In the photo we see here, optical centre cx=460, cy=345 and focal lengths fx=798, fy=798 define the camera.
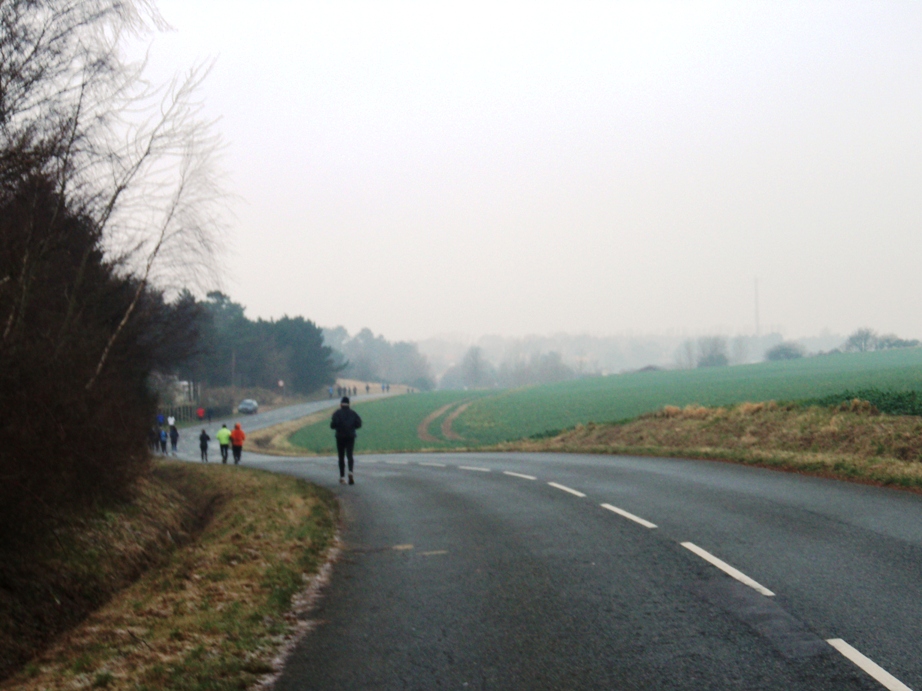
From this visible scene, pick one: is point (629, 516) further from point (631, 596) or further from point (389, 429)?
point (389, 429)

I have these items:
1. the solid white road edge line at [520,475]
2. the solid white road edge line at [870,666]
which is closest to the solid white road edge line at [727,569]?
the solid white road edge line at [870,666]

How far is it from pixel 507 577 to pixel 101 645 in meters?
3.49

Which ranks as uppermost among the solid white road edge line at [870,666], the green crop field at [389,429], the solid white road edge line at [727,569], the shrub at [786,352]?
the shrub at [786,352]

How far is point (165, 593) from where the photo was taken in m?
7.82

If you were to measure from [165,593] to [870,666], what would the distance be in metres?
6.19

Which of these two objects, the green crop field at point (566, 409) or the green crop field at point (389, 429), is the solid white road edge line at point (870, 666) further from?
the green crop field at point (389, 429)

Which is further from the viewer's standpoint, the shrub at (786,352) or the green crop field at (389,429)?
the shrub at (786,352)

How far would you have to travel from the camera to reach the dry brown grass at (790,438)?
15289mm

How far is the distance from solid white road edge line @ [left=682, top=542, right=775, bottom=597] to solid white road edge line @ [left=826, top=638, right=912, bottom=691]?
49.9 inches

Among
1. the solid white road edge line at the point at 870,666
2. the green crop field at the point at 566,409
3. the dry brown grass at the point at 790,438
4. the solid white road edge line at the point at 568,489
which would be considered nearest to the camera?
the solid white road edge line at the point at 870,666

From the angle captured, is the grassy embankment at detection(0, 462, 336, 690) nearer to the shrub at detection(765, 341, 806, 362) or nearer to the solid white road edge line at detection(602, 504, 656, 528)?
the solid white road edge line at detection(602, 504, 656, 528)

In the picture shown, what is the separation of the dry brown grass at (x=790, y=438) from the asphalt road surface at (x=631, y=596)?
120 inches

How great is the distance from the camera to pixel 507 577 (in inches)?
296

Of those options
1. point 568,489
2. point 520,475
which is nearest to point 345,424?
point 520,475
